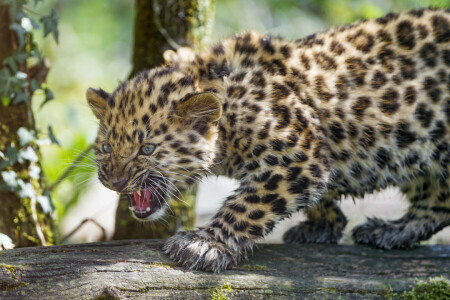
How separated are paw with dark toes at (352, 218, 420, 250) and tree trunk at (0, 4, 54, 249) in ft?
10.7

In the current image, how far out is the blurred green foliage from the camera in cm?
853

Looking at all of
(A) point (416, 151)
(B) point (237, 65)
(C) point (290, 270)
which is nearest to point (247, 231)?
(C) point (290, 270)

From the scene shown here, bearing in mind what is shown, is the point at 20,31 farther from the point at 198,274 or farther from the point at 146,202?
the point at 198,274

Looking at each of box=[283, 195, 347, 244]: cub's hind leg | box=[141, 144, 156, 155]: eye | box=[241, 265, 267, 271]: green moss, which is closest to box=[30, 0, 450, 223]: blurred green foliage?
box=[141, 144, 156, 155]: eye

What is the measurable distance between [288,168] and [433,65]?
181cm

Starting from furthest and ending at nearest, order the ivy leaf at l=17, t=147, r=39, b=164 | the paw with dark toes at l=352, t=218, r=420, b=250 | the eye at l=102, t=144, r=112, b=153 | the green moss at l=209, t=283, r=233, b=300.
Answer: the paw with dark toes at l=352, t=218, r=420, b=250, the ivy leaf at l=17, t=147, r=39, b=164, the eye at l=102, t=144, r=112, b=153, the green moss at l=209, t=283, r=233, b=300

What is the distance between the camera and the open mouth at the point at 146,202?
4805 mm

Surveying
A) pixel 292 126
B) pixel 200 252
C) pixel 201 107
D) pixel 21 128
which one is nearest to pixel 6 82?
pixel 21 128

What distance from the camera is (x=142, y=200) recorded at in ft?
16.0

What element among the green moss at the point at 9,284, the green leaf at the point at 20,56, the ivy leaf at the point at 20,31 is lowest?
the green moss at the point at 9,284

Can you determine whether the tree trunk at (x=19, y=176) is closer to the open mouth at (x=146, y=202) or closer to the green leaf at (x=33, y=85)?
the green leaf at (x=33, y=85)

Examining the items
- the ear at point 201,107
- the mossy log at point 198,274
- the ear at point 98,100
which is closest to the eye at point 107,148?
the ear at point 98,100

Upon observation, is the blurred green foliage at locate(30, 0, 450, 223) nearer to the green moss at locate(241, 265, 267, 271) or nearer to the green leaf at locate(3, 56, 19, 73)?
the green leaf at locate(3, 56, 19, 73)

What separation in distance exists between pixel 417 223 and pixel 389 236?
1.18 feet
